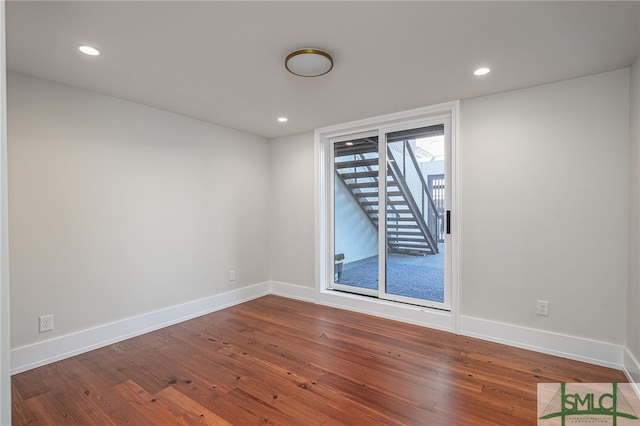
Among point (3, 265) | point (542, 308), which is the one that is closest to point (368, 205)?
point (542, 308)

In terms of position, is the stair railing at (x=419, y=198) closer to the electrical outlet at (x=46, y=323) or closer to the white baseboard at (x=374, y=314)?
the white baseboard at (x=374, y=314)

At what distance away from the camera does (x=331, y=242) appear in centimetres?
425

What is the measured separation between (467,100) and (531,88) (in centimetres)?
53

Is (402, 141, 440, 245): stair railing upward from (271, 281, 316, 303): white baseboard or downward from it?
upward

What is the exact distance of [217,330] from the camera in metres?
3.21

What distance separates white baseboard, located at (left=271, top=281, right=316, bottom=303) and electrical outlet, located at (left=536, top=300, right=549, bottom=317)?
2518 millimetres

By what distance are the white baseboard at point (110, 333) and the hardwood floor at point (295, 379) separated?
9cm

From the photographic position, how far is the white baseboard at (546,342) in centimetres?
243

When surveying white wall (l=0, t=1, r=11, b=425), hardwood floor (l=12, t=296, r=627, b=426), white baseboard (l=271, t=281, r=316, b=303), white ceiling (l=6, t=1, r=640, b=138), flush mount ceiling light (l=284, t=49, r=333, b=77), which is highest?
white ceiling (l=6, t=1, r=640, b=138)

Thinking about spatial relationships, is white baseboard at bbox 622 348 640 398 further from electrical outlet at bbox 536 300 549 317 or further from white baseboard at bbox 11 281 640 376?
electrical outlet at bbox 536 300 549 317

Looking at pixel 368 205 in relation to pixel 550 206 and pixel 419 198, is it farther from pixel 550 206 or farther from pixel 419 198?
pixel 550 206

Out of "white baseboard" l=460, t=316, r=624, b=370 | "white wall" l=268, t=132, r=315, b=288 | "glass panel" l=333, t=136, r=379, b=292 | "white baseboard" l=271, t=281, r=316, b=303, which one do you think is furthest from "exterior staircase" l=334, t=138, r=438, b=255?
"white baseboard" l=271, t=281, r=316, b=303

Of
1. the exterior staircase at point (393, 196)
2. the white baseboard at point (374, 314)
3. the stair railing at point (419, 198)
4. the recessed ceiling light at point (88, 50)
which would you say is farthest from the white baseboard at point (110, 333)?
the stair railing at point (419, 198)

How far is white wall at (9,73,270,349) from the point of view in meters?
2.44
